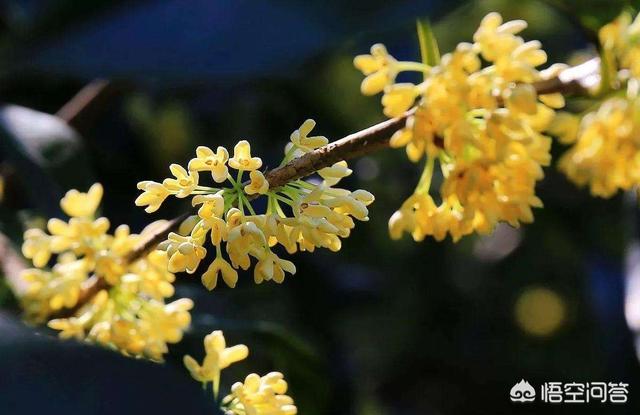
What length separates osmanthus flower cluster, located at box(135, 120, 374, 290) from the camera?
0.85 metres

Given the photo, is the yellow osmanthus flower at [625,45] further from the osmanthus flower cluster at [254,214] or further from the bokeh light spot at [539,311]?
the bokeh light spot at [539,311]

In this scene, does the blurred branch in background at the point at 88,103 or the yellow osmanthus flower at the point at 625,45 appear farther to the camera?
the blurred branch in background at the point at 88,103

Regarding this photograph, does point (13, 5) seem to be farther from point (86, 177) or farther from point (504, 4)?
point (504, 4)

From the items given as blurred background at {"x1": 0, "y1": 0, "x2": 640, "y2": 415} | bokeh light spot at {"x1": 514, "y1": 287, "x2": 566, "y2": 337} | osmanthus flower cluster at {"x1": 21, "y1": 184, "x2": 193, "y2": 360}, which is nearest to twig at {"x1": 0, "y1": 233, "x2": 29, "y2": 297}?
blurred background at {"x1": 0, "y1": 0, "x2": 640, "y2": 415}

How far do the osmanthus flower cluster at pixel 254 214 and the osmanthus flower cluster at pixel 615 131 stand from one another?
0.19m

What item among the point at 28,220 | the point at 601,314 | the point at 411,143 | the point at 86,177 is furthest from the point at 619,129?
the point at 601,314

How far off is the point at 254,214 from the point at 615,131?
0.99 ft

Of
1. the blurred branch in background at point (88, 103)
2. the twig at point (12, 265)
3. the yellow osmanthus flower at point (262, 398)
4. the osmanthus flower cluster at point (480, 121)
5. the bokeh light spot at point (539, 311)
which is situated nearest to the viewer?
the osmanthus flower cluster at point (480, 121)

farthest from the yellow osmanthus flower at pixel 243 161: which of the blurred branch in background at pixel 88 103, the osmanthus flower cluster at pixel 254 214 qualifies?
the blurred branch in background at pixel 88 103

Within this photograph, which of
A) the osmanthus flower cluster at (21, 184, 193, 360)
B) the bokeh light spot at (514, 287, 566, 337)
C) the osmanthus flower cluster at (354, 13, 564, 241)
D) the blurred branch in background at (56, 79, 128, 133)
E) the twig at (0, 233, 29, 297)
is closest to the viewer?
the osmanthus flower cluster at (354, 13, 564, 241)

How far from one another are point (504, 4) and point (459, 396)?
884 mm

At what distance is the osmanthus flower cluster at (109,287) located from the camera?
1.06m

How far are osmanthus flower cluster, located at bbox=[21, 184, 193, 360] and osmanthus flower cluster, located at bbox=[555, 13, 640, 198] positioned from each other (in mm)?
428

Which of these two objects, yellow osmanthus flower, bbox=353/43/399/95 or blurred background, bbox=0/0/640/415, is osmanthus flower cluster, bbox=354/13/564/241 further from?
blurred background, bbox=0/0/640/415
